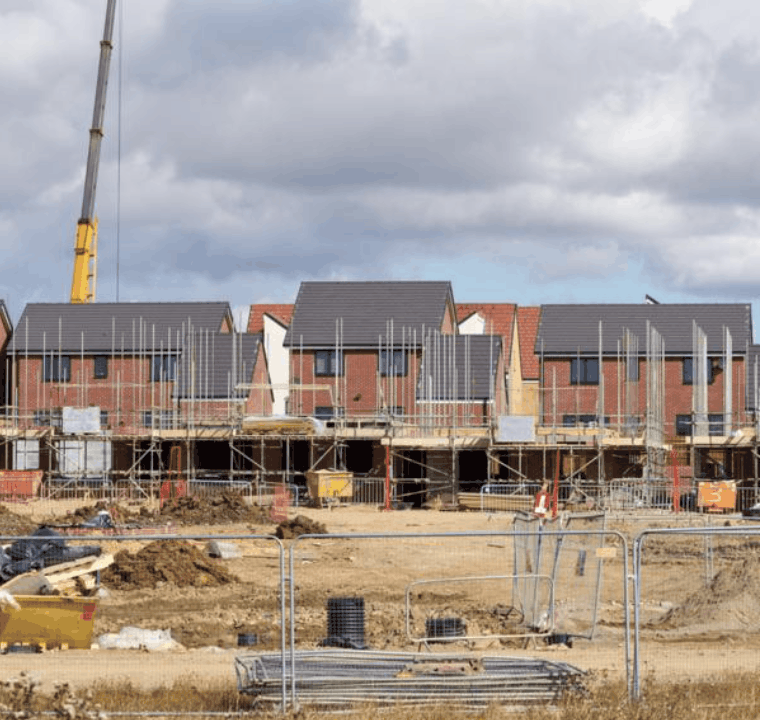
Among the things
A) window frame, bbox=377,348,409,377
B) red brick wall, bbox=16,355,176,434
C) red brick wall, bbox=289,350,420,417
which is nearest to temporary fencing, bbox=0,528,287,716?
red brick wall, bbox=289,350,420,417

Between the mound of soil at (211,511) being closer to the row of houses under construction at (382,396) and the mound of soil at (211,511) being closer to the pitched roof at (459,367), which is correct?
the row of houses under construction at (382,396)

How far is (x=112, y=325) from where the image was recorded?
2783 inches

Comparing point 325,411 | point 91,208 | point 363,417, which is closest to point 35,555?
point 363,417

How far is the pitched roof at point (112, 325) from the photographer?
2751 inches

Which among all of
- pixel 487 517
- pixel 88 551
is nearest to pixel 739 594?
pixel 88 551

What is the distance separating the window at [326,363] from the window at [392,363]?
1.85 metres

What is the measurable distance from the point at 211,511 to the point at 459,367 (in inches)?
840

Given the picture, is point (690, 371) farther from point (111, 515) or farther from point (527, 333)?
point (111, 515)

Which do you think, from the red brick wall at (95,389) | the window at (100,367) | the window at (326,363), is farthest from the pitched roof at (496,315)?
the window at (100,367)

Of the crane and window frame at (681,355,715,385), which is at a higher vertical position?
the crane

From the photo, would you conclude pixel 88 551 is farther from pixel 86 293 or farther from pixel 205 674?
pixel 86 293

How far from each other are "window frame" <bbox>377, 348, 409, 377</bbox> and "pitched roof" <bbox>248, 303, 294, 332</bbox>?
2324 centimetres

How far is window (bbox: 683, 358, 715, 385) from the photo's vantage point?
68.2m

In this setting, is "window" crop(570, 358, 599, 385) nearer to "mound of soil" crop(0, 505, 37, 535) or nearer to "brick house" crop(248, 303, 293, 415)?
"brick house" crop(248, 303, 293, 415)
